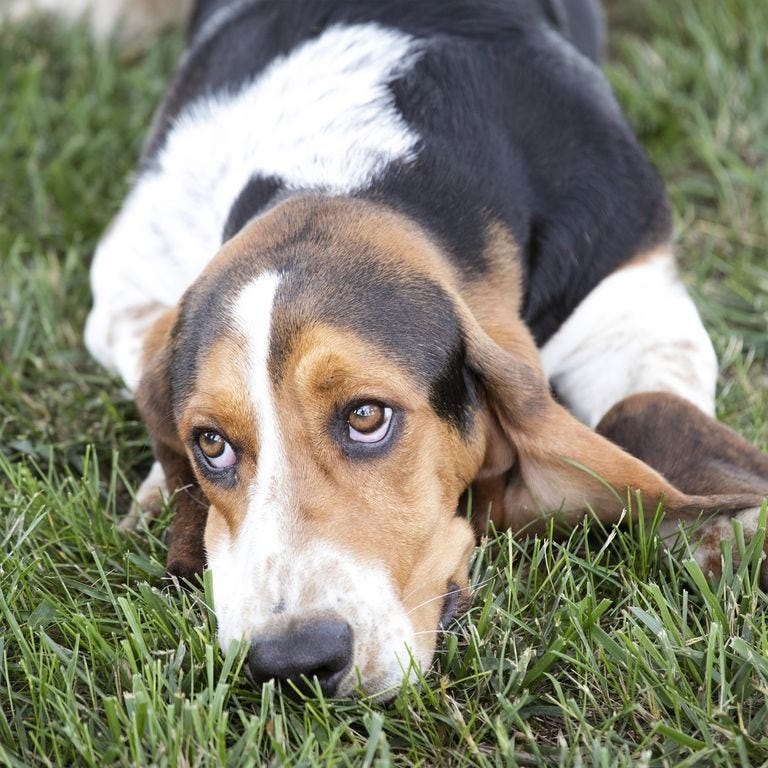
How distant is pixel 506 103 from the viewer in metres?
4.27

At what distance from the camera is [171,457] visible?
389 cm

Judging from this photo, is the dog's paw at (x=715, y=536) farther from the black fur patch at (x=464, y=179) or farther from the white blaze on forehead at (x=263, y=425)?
the white blaze on forehead at (x=263, y=425)

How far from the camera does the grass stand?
2.95 m

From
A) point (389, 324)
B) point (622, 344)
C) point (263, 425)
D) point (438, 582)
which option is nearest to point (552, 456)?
point (438, 582)

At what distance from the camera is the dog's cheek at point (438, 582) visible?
10.5ft

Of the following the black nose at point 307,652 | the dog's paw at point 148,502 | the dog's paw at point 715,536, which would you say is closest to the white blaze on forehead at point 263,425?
the black nose at point 307,652

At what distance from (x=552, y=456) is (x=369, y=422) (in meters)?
0.59

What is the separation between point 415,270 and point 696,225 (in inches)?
102

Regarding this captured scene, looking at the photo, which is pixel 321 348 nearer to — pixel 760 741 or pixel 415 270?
pixel 415 270

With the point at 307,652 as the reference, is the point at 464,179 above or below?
above

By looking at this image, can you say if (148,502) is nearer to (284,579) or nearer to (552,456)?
(284,579)

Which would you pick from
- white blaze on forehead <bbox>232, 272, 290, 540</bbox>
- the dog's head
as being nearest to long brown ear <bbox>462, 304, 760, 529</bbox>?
the dog's head

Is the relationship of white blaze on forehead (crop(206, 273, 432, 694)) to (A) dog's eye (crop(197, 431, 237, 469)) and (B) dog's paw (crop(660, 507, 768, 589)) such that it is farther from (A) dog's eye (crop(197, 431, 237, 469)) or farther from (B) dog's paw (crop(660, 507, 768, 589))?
(B) dog's paw (crop(660, 507, 768, 589))

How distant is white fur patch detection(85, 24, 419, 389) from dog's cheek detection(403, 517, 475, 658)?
1.14m
